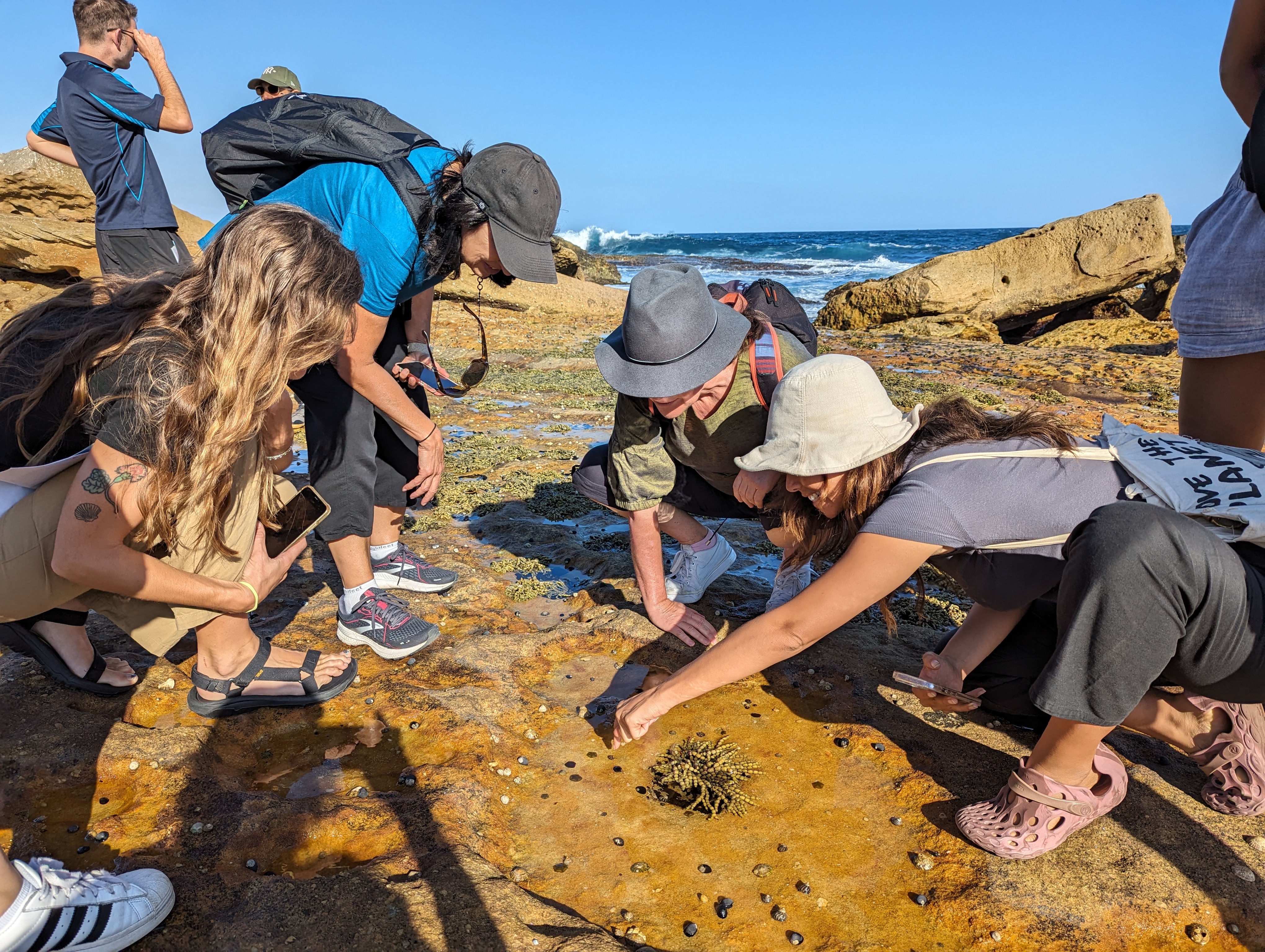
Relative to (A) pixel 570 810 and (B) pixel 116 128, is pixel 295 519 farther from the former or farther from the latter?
(B) pixel 116 128

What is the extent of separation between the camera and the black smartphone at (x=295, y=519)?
3.06 metres

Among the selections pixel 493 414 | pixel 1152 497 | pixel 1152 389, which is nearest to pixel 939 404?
pixel 1152 497

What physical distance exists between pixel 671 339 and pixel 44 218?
13.6m

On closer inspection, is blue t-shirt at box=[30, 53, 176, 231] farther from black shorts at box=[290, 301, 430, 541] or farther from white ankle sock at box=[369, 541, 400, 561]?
white ankle sock at box=[369, 541, 400, 561]

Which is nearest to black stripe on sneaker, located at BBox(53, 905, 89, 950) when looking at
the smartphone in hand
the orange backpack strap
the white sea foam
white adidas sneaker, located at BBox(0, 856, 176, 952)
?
white adidas sneaker, located at BBox(0, 856, 176, 952)

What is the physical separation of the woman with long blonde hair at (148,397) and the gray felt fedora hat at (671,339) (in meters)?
0.92

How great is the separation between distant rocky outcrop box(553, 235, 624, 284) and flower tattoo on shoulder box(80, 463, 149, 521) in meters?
15.7

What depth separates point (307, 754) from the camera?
9.23ft

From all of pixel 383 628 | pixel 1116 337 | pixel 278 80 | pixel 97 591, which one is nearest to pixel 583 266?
pixel 1116 337

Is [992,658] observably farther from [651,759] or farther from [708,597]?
[708,597]

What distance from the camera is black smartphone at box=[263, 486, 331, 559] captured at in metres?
3.06

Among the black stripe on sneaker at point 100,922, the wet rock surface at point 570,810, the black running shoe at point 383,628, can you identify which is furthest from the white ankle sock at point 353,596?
the black stripe on sneaker at point 100,922

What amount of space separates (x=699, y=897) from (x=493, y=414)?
253 inches

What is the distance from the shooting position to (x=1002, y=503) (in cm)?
228
